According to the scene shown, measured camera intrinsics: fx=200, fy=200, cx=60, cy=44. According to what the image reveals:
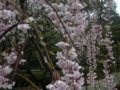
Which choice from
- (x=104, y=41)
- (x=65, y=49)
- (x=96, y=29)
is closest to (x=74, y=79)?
(x=65, y=49)

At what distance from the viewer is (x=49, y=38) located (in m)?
5.47

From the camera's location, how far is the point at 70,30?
82.9 inches

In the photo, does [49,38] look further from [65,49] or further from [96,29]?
[65,49]

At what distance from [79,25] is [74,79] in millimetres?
1000

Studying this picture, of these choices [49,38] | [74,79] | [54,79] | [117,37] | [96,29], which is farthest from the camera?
[117,37]

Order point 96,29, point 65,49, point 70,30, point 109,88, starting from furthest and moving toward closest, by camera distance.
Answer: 1. point 109,88
2. point 96,29
3. point 70,30
4. point 65,49

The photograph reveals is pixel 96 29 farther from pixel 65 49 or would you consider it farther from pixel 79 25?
pixel 65 49

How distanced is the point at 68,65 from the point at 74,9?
1055mm

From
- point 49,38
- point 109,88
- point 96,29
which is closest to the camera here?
point 96,29

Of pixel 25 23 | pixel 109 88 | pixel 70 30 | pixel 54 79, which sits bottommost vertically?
pixel 109 88

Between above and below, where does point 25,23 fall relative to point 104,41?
above

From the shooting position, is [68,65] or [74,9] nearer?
[68,65]

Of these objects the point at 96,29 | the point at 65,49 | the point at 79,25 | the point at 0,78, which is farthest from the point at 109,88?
the point at 0,78

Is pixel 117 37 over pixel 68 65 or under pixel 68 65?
under
